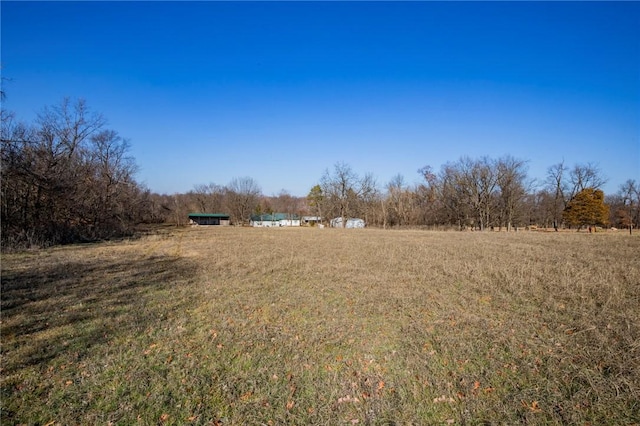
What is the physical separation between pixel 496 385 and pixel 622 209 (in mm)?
81536

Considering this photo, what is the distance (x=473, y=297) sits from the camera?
872 centimetres

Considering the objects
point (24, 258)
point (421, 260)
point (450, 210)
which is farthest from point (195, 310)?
point (450, 210)

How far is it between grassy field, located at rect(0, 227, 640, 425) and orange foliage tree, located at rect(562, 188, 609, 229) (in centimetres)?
4602

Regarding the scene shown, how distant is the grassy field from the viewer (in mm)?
3842

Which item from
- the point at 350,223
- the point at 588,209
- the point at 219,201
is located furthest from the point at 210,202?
the point at 588,209

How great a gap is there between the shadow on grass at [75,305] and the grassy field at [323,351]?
0.18ft

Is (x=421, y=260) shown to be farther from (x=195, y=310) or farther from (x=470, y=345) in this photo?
(x=195, y=310)

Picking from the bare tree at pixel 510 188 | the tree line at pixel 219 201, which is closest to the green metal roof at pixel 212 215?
the tree line at pixel 219 201

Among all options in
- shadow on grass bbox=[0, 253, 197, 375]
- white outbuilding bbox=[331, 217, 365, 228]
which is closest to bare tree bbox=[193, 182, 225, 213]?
white outbuilding bbox=[331, 217, 365, 228]

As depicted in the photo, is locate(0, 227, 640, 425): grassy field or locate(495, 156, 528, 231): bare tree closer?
locate(0, 227, 640, 425): grassy field

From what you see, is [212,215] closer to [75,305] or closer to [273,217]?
[273,217]

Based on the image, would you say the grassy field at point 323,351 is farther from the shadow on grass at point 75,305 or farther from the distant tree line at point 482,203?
the distant tree line at point 482,203

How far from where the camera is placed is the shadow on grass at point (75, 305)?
5.48 metres

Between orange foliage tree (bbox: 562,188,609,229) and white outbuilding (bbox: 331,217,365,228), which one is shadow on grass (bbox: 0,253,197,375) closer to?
orange foliage tree (bbox: 562,188,609,229)
